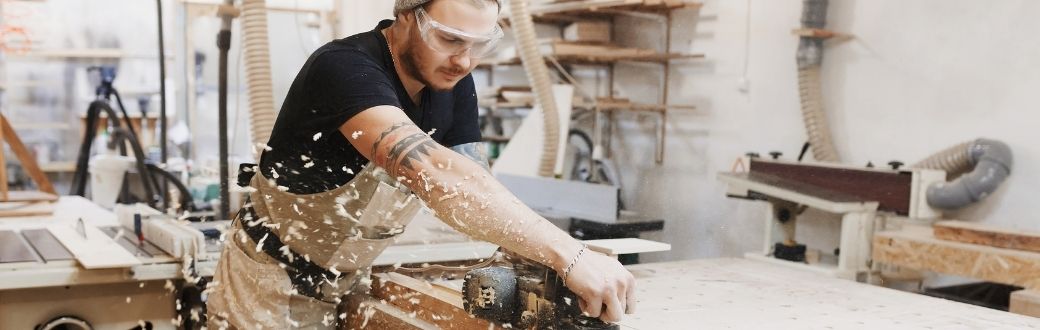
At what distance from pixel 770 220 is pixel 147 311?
225 cm

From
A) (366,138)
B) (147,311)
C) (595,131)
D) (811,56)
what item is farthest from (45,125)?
(366,138)

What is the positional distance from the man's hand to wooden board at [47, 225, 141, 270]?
151 cm

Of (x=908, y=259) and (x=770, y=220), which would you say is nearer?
(x=908, y=259)

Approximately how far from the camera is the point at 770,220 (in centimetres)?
340

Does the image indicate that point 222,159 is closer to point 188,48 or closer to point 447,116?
point 447,116

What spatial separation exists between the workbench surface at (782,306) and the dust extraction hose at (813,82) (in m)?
1.55

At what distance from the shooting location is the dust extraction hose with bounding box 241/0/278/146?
247 cm

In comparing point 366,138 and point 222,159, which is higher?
point 366,138

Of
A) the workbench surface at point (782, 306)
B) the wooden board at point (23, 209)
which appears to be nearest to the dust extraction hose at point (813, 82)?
the workbench surface at point (782, 306)

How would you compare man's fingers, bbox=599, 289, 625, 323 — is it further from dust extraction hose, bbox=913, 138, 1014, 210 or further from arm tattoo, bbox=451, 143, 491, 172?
dust extraction hose, bbox=913, 138, 1014, 210

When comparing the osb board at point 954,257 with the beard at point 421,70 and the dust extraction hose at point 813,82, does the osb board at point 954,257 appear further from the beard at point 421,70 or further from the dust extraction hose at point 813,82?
the beard at point 421,70

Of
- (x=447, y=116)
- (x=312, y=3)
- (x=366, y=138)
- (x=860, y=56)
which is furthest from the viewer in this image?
(x=312, y=3)

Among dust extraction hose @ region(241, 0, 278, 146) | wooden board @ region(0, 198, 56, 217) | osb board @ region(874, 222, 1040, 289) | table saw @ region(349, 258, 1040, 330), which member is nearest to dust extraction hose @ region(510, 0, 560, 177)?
dust extraction hose @ region(241, 0, 278, 146)

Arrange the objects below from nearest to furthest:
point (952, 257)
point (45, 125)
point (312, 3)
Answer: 1. point (952, 257)
2. point (312, 3)
3. point (45, 125)
